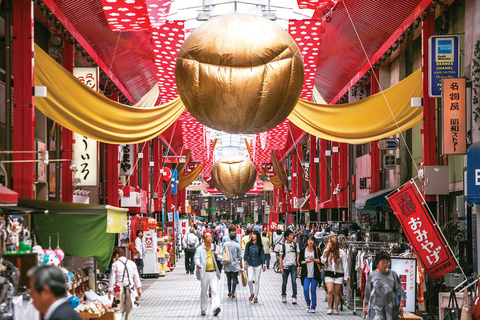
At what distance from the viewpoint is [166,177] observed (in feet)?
104

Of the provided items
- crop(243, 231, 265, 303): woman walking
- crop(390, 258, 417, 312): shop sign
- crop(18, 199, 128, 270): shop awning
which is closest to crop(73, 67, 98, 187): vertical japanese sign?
crop(243, 231, 265, 303): woman walking

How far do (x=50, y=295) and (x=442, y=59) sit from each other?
29.9 feet

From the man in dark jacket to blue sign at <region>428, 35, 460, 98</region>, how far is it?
8690mm

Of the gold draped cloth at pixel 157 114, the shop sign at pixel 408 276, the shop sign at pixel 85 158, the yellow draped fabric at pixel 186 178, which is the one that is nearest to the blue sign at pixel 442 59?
the gold draped cloth at pixel 157 114

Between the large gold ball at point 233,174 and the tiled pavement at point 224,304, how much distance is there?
6.53m

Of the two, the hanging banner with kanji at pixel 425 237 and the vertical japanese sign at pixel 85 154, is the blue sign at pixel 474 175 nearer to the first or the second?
the hanging banner with kanji at pixel 425 237

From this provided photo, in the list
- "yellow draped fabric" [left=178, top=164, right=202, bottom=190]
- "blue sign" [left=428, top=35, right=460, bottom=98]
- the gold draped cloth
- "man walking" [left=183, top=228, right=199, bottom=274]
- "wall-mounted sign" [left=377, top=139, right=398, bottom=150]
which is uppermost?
"blue sign" [left=428, top=35, right=460, bottom=98]

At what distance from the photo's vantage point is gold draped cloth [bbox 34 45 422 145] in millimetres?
9875

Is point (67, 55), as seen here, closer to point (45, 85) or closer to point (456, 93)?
point (45, 85)

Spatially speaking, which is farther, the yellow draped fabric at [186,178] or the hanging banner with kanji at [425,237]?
the yellow draped fabric at [186,178]

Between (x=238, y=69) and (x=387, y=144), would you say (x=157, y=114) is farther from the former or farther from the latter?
(x=387, y=144)

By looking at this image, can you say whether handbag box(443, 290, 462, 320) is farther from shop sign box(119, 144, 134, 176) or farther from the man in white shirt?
shop sign box(119, 144, 134, 176)

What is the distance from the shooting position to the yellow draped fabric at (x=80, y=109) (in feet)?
31.9

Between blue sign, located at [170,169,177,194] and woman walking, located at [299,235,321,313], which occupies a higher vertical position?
Result: blue sign, located at [170,169,177,194]
